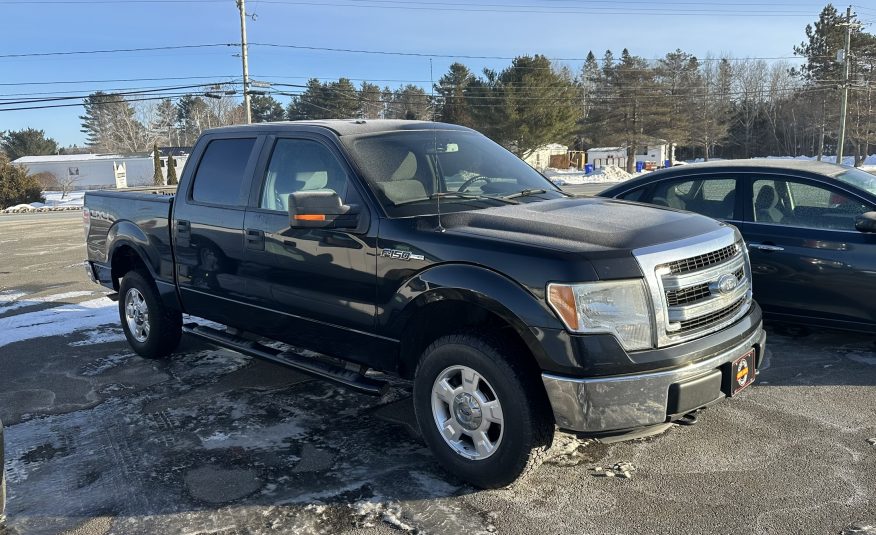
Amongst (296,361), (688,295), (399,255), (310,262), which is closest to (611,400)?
(688,295)

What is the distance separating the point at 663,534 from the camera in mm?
3127

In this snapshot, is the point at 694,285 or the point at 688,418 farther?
the point at 688,418

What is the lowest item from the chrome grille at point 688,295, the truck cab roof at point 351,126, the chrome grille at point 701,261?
the chrome grille at point 688,295

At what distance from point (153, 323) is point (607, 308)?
4349 mm

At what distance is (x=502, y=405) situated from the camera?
11.0 feet

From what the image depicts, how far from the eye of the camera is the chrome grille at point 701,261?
3324mm

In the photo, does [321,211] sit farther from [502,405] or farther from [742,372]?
[742,372]

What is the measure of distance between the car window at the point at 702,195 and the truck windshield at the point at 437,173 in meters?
2.08

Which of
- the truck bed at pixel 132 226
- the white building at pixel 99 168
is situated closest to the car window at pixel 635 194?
the truck bed at pixel 132 226

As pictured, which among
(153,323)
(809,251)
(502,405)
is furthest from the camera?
(153,323)

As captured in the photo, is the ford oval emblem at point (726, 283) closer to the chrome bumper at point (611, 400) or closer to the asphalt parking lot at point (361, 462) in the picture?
the chrome bumper at point (611, 400)

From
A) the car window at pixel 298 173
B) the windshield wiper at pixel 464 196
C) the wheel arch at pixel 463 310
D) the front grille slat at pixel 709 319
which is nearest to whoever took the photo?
the wheel arch at pixel 463 310

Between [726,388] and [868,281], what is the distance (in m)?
2.67

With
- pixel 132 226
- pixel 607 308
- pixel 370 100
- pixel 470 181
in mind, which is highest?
pixel 370 100
